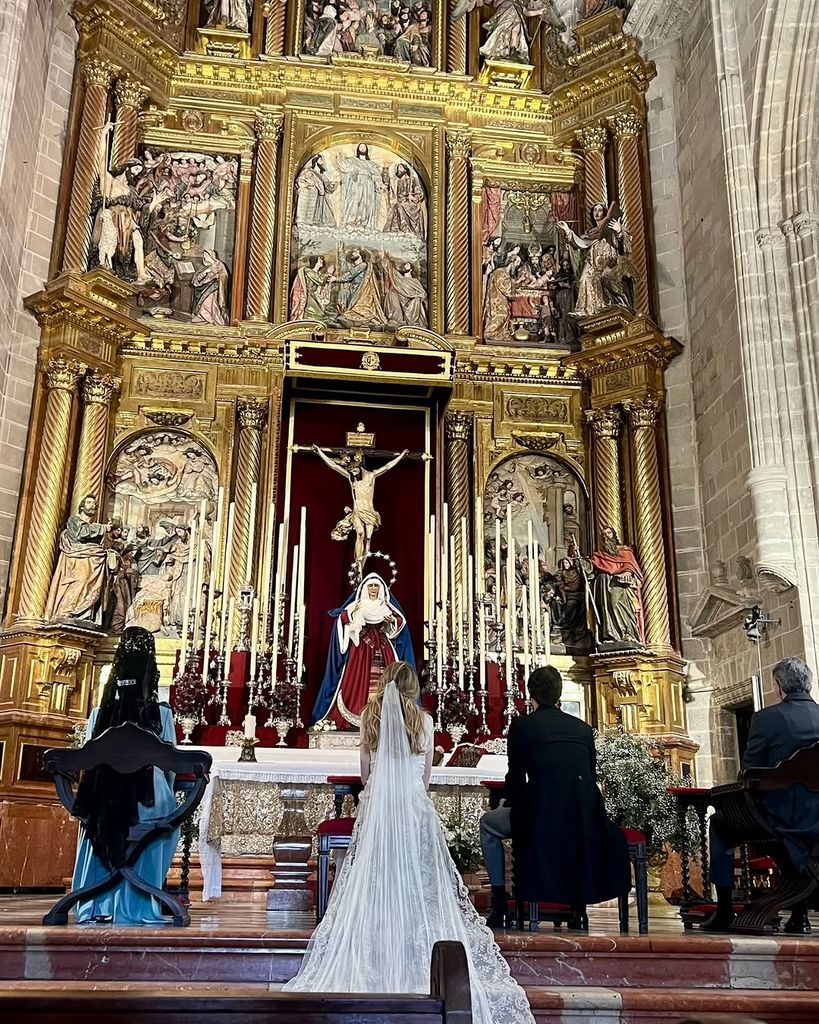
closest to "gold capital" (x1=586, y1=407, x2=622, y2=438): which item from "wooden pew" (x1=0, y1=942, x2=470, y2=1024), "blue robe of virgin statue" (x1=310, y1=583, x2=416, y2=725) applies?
"blue robe of virgin statue" (x1=310, y1=583, x2=416, y2=725)

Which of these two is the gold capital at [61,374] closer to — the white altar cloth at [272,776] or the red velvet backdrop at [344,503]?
the red velvet backdrop at [344,503]

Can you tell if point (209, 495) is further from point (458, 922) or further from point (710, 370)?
point (458, 922)

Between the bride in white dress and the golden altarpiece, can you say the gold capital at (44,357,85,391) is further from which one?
the bride in white dress

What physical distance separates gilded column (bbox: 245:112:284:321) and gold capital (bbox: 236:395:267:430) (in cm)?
108

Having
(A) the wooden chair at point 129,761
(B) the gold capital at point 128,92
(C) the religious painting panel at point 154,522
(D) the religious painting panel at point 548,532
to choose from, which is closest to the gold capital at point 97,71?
(B) the gold capital at point 128,92

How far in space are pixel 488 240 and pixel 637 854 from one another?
9.61 metres

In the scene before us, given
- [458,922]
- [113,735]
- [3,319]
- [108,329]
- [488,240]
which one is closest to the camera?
[458,922]

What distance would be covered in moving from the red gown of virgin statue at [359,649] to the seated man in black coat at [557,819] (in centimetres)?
430

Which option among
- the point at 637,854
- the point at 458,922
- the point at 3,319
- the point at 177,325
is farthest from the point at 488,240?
the point at 458,922

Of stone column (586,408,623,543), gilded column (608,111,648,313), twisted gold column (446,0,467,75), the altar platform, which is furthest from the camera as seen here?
twisted gold column (446,0,467,75)

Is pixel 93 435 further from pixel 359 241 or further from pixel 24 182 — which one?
pixel 359 241

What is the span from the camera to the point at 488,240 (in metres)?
13.9

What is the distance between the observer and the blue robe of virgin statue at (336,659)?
10023 millimetres

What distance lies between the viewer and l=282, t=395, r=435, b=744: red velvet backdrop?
11883 mm
